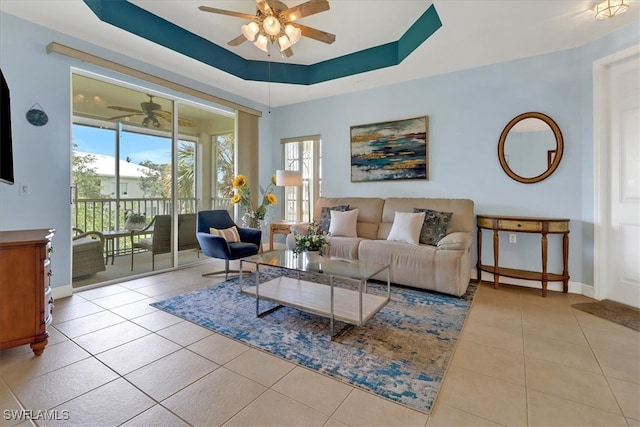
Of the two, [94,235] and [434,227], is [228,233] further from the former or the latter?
[434,227]

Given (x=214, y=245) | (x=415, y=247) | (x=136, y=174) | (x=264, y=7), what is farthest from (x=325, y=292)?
(x=136, y=174)

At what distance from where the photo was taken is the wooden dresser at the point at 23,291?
1.89m

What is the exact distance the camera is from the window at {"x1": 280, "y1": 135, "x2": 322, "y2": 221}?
5.31m

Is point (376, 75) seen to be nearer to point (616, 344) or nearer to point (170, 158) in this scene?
point (170, 158)

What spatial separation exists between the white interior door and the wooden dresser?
5011 millimetres

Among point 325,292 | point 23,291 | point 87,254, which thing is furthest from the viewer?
point 87,254

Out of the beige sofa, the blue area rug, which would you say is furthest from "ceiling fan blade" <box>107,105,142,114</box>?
the beige sofa

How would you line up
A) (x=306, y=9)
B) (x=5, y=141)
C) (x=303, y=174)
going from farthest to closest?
1. (x=303, y=174)
2. (x=306, y=9)
3. (x=5, y=141)

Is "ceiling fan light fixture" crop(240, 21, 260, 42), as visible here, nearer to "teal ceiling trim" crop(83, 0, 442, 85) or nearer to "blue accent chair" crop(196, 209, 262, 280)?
"teal ceiling trim" crop(83, 0, 442, 85)

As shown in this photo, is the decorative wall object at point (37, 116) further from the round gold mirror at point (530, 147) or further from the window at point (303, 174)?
the round gold mirror at point (530, 147)

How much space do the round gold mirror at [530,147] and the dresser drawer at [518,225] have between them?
1.93 ft

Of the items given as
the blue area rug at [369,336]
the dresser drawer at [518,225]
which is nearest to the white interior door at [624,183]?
the dresser drawer at [518,225]

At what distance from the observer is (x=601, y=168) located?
9.88ft

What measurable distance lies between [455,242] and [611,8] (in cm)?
229
